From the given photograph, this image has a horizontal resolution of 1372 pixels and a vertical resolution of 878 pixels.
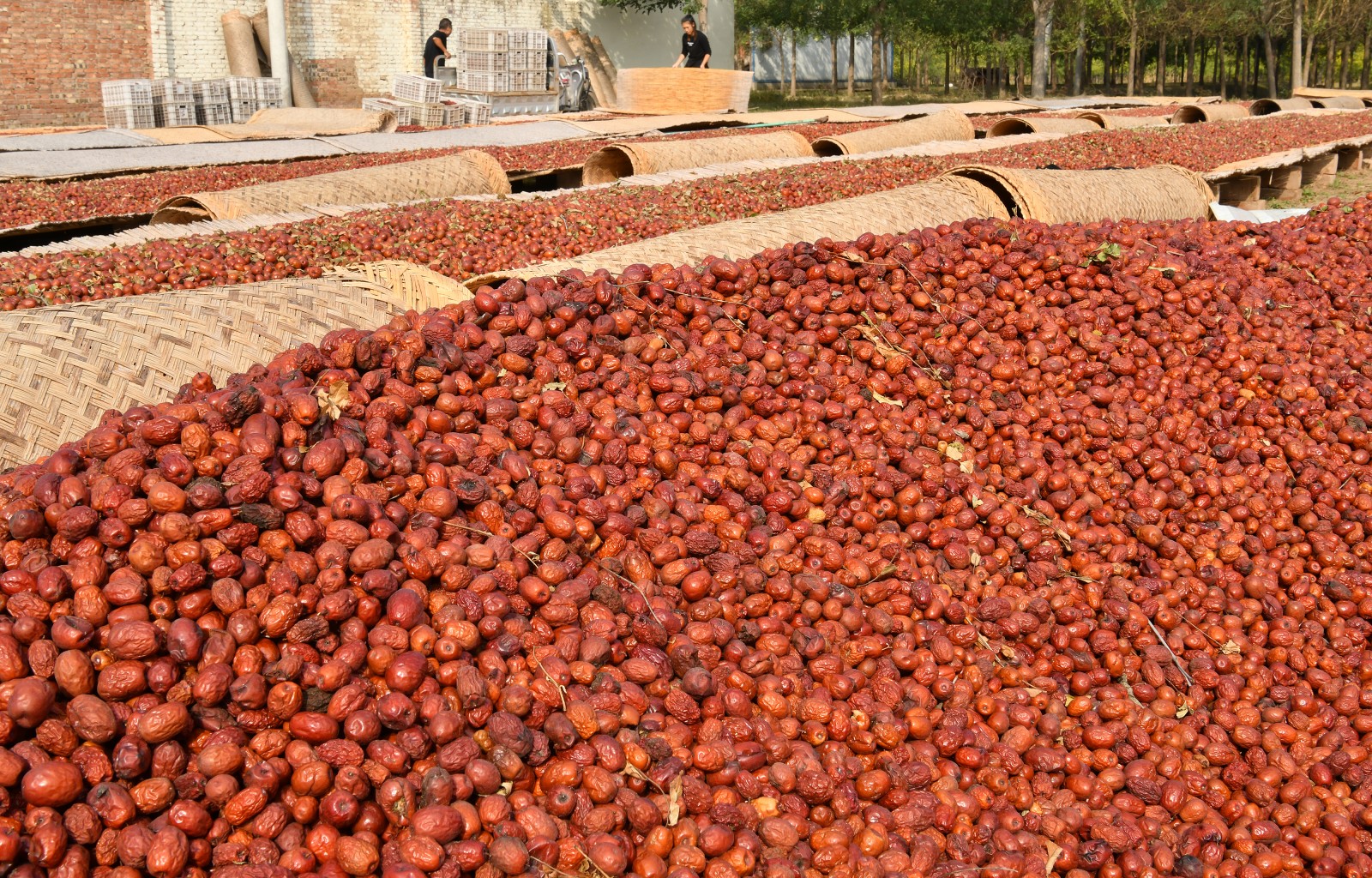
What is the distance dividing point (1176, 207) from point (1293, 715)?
223 inches

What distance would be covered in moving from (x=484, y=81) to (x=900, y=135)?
10.0 metres

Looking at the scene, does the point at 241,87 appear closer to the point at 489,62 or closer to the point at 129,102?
the point at 129,102

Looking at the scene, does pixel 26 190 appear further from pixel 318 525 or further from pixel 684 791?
pixel 684 791

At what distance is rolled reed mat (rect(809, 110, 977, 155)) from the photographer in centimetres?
1223

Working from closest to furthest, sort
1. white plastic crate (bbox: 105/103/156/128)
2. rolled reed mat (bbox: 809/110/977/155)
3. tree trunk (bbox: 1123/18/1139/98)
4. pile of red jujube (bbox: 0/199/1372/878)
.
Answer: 1. pile of red jujube (bbox: 0/199/1372/878)
2. rolled reed mat (bbox: 809/110/977/155)
3. white plastic crate (bbox: 105/103/156/128)
4. tree trunk (bbox: 1123/18/1139/98)

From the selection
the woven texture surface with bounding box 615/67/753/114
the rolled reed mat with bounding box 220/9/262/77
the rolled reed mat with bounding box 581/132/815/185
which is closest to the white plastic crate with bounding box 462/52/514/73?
the woven texture surface with bounding box 615/67/753/114

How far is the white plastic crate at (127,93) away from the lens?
1608cm

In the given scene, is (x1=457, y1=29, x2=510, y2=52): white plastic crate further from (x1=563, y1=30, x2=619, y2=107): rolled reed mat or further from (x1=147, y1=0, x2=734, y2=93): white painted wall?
(x1=563, y1=30, x2=619, y2=107): rolled reed mat

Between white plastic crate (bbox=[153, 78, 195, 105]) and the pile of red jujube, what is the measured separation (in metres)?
15.9

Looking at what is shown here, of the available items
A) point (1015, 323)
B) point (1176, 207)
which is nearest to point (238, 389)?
point (1015, 323)

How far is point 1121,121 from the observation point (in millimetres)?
15727

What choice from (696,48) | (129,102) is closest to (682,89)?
(696,48)

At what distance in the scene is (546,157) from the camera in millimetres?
11578

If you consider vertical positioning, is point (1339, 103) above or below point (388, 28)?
below
